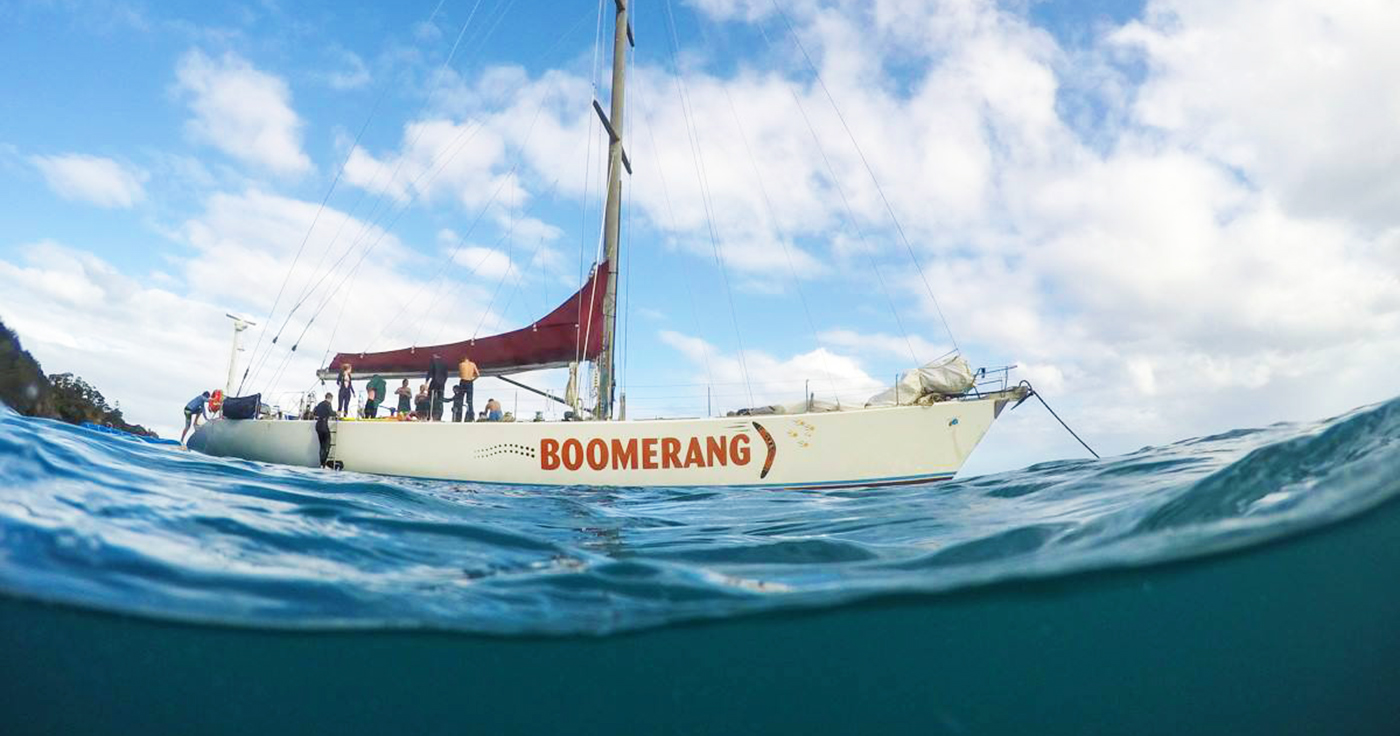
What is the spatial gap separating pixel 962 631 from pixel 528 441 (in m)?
10.4

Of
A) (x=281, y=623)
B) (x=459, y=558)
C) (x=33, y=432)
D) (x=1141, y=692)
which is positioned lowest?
(x=1141, y=692)

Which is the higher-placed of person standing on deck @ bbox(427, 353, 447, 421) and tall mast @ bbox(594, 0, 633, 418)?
tall mast @ bbox(594, 0, 633, 418)

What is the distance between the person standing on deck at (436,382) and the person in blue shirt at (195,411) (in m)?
5.77

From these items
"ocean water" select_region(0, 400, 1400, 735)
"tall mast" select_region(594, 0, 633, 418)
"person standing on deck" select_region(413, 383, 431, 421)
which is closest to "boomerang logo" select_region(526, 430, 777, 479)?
"tall mast" select_region(594, 0, 633, 418)

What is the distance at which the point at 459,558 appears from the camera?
14.6ft

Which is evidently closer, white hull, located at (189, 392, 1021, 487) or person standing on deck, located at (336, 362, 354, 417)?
white hull, located at (189, 392, 1021, 487)

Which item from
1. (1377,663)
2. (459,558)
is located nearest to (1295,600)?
(1377,663)

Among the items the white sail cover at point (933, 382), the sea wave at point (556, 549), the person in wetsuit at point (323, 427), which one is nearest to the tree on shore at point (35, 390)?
the sea wave at point (556, 549)

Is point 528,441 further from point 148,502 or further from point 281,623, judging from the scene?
point 281,623

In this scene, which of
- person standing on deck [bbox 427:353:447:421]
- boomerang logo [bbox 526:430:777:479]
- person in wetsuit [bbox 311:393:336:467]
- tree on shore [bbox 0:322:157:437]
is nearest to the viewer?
tree on shore [bbox 0:322:157:437]

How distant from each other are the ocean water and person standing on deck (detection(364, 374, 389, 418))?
10.2 metres

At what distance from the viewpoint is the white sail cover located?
12930 mm

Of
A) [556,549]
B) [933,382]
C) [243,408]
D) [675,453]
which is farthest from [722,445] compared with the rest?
[243,408]

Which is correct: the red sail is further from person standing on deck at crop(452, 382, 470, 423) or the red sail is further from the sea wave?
the sea wave
